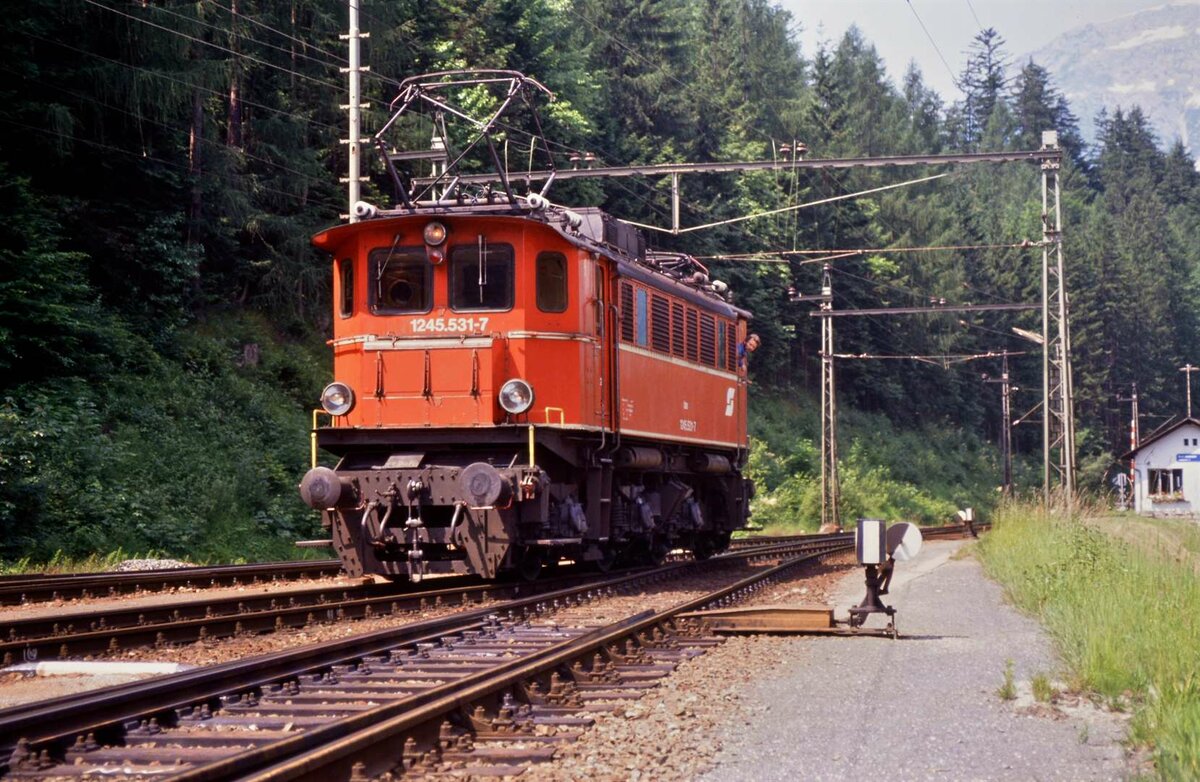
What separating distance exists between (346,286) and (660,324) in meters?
4.15

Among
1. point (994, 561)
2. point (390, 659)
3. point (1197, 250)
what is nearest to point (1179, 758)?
point (390, 659)

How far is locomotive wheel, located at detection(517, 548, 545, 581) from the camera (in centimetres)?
1548

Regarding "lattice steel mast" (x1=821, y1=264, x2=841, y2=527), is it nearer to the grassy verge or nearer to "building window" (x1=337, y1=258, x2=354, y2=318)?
the grassy verge

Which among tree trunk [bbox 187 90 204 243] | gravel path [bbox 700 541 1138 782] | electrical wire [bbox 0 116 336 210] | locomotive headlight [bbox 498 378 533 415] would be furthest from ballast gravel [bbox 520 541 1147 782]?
tree trunk [bbox 187 90 204 243]

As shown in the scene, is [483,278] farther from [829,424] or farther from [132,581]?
[829,424]

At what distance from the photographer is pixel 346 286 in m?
15.5

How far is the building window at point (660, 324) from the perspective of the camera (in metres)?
17.4

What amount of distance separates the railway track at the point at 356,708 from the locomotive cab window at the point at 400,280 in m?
4.73

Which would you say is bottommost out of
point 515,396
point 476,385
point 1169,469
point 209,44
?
point 515,396

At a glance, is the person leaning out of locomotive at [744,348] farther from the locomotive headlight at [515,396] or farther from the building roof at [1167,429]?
the building roof at [1167,429]

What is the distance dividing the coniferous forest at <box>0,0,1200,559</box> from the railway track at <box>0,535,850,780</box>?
9939mm

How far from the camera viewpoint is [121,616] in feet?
37.6

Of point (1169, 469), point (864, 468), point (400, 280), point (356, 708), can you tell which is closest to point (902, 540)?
point (400, 280)

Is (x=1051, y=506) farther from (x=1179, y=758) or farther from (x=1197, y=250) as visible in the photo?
(x=1197, y=250)
